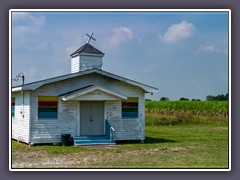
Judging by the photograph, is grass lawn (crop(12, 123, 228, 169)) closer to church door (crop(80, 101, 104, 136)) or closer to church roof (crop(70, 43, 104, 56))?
church door (crop(80, 101, 104, 136))

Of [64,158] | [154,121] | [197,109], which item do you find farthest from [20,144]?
[197,109]

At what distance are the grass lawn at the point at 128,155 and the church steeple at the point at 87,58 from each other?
4.17 meters

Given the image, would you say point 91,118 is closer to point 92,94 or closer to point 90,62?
point 92,94

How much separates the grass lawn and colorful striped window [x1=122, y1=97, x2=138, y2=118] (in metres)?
1.38

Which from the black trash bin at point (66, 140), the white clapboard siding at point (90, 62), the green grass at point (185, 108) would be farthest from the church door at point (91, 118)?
the green grass at point (185, 108)

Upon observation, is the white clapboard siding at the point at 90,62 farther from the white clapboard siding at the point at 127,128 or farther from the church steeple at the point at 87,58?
the white clapboard siding at the point at 127,128

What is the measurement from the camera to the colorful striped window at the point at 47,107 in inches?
838

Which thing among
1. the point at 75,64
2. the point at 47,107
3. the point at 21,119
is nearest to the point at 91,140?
the point at 47,107

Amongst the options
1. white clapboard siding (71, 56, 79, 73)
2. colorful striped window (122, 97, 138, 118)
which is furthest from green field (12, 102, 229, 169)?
white clapboard siding (71, 56, 79, 73)

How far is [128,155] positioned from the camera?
17.9 meters

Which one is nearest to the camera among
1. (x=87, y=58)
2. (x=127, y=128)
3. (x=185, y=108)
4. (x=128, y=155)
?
(x=128, y=155)

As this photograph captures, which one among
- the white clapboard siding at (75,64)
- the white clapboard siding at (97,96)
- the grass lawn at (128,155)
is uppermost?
the white clapboard siding at (75,64)

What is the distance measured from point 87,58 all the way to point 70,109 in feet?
9.29

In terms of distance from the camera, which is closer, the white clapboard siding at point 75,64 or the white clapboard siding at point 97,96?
the white clapboard siding at point 97,96
